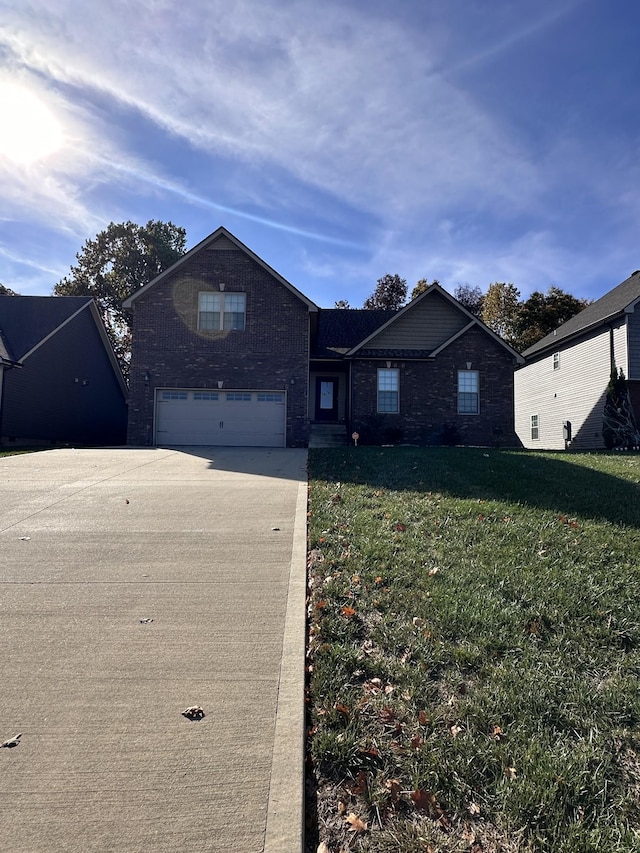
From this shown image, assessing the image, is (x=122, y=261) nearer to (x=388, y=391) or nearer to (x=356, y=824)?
(x=388, y=391)

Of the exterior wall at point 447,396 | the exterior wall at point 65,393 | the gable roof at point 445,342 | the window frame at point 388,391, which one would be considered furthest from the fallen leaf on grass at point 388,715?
the exterior wall at point 65,393

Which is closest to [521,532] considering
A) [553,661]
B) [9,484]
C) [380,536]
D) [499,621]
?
[380,536]

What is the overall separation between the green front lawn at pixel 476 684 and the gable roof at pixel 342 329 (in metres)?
15.4

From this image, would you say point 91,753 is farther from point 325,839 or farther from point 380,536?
point 380,536

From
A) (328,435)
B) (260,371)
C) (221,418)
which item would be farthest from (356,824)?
(328,435)

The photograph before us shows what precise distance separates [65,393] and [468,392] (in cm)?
1695

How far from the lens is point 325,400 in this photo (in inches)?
854

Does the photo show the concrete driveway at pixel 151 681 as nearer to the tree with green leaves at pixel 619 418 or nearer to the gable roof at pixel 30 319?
the tree with green leaves at pixel 619 418

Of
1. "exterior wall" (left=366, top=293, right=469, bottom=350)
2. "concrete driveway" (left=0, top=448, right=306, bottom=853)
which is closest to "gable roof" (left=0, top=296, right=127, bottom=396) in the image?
"exterior wall" (left=366, top=293, right=469, bottom=350)

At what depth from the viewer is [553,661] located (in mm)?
3305

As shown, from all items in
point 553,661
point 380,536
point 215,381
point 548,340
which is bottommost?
point 553,661

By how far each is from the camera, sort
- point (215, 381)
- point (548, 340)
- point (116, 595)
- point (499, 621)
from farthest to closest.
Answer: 1. point (548, 340)
2. point (215, 381)
3. point (116, 595)
4. point (499, 621)

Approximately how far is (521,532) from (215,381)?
13387 mm

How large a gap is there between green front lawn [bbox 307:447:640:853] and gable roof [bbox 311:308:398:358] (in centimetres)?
1540
